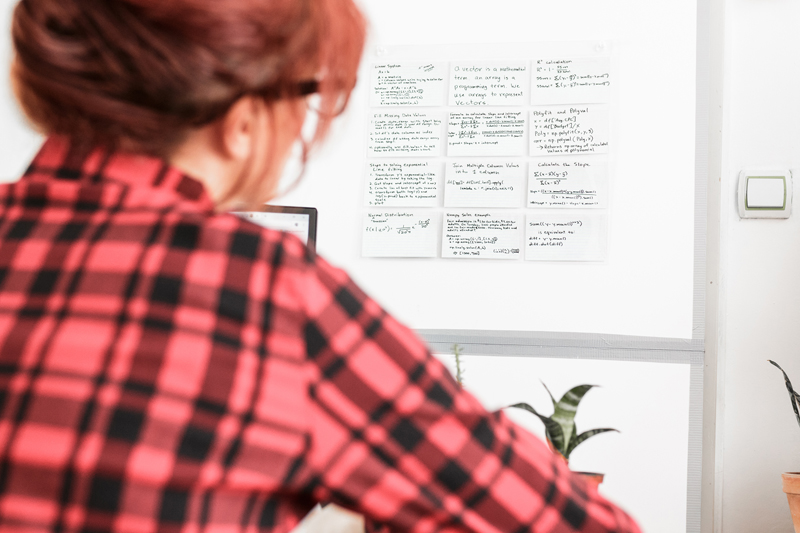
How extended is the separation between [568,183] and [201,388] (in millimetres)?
1443

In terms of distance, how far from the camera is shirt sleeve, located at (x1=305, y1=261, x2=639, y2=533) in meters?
0.37

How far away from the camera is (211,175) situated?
450mm

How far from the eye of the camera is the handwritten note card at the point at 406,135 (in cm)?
175

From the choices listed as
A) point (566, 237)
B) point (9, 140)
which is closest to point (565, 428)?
point (566, 237)

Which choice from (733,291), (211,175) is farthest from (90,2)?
(733,291)

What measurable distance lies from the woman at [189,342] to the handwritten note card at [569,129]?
4.36 feet

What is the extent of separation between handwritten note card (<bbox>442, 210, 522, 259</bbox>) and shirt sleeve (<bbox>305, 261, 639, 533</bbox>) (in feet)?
4.24

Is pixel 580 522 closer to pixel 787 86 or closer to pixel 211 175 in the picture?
pixel 211 175

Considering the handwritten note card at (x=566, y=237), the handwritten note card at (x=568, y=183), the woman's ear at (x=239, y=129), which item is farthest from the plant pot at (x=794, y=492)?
the woman's ear at (x=239, y=129)

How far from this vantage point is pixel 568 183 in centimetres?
167

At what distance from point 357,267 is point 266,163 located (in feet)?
4.26

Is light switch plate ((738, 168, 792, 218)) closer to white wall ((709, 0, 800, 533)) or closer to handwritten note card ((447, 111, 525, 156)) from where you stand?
white wall ((709, 0, 800, 533))

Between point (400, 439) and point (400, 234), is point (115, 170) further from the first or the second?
point (400, 234)

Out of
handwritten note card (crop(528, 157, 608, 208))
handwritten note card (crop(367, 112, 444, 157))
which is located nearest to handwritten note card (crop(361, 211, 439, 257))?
handwritten note card (crop(367, 112, 444, 157))
